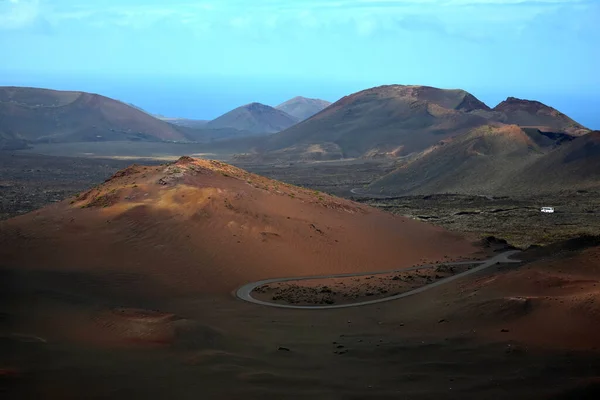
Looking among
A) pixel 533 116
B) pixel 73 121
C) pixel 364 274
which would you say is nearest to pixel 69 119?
pixel 73 121

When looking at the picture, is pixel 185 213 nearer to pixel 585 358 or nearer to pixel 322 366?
pixel 322 366

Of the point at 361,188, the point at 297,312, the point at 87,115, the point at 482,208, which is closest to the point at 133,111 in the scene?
the point at 87,115

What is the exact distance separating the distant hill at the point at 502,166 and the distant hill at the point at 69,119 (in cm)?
8304

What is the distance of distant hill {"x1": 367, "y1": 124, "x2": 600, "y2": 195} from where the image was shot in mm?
77750

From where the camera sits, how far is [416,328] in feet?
74.5

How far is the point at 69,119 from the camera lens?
163m

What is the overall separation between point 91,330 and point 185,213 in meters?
15.9

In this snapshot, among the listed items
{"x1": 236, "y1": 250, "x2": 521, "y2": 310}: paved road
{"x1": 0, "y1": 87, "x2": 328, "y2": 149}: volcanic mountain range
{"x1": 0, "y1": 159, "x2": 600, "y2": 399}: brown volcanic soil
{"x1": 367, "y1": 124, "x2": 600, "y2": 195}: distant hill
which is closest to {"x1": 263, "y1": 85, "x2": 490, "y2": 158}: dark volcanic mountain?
{"x1": 367, "y1": 124, "x2": 600, "y2": 195}: distant hill

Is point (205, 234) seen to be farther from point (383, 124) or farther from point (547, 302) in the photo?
point (383, 124)

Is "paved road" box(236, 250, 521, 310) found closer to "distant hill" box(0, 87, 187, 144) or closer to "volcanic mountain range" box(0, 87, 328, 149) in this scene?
"volcanic mountain range" box(0, 87, 328, 149)

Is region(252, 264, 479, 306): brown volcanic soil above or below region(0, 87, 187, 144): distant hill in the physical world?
below

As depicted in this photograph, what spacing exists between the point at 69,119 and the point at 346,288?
143359 mm

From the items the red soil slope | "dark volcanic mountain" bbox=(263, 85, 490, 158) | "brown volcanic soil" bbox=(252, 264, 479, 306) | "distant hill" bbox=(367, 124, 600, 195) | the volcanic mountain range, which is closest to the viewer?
"brown volcanic soil" bbox=(252, 264, 479, 306)

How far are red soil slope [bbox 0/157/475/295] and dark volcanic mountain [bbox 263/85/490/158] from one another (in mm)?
85605
